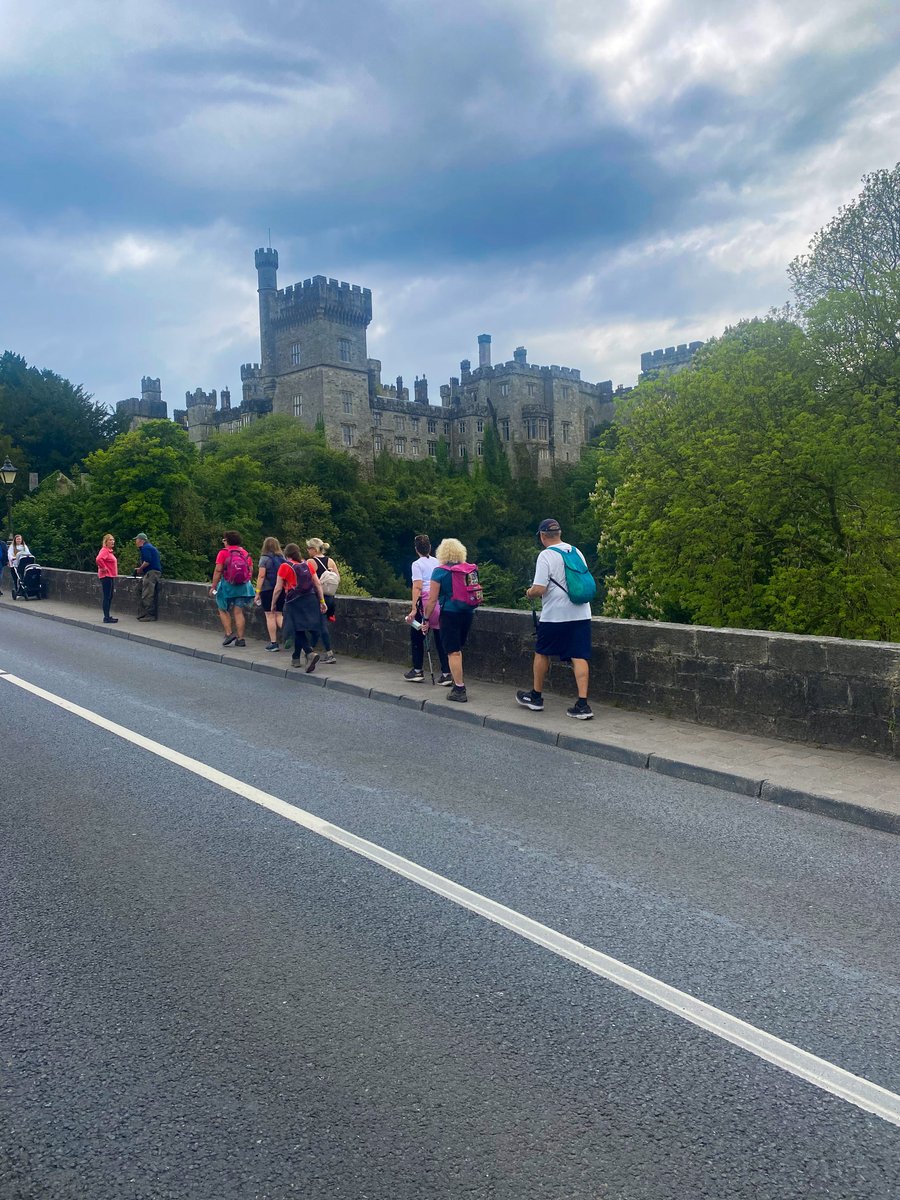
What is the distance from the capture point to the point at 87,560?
125ft

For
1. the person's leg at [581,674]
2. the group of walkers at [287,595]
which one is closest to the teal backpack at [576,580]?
the person's leg at [581,674]

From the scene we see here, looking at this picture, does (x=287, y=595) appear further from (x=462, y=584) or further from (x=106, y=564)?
(x=106, y=564)

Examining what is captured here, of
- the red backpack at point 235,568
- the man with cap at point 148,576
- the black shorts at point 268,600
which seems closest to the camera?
the black shorts at point 268,600

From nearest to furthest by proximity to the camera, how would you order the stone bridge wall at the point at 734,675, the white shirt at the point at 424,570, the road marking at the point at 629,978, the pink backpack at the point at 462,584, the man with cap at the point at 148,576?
1. the road marking at the point at 629,978
2. the stone bridge wall at the point at 734,675
3. the pink backpack at the point at 462,584
4. the white shirt at the point at 424,570
5. the man with cap at the point at 148,576

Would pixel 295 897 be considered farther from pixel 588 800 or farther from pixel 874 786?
pixel 874 786

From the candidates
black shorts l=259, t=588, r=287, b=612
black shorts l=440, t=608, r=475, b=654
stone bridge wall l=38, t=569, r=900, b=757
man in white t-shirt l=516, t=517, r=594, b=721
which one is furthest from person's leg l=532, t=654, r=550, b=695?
black shorts l=259, t=588, r=287, b=612

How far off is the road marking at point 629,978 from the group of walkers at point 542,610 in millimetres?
3342

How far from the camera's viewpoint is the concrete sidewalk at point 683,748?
6.38 m

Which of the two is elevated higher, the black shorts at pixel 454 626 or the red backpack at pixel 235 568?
the red backpack at pixel 235 568

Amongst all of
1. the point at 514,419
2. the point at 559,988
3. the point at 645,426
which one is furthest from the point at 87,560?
the point at 514,419

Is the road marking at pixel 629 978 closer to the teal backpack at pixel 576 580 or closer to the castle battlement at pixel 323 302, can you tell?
the teal backpack at pixel 576 580

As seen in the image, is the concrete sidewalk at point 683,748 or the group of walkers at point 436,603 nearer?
the concrete sidewalk at point 683,748

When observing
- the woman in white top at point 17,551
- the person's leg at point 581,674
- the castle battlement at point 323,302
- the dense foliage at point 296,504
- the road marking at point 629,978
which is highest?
the castle battlement at point 323,302

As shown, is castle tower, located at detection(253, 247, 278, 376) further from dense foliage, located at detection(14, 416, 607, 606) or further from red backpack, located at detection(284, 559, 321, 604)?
red backpack, located at detection(284, 559, 321, 604)
